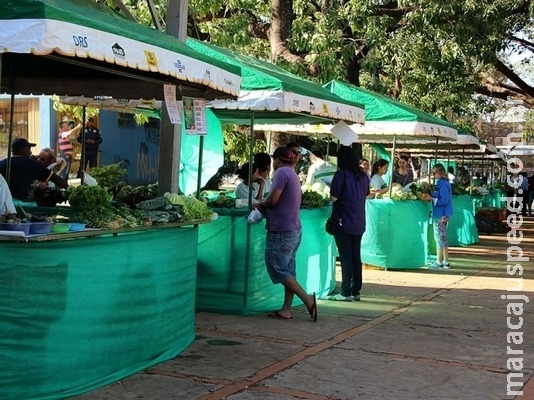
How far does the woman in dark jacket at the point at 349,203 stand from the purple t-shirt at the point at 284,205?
56.1 inches

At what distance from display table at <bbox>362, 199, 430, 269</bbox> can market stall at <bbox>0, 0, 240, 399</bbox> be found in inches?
257

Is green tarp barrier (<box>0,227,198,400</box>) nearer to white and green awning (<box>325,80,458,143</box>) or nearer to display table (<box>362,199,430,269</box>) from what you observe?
white and green awning (<box>325,80,458,143</box>)

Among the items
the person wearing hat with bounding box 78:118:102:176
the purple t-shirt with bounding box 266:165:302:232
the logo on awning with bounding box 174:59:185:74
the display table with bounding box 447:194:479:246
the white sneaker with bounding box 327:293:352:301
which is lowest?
the white sneaker with bounding box 327:293:352:301

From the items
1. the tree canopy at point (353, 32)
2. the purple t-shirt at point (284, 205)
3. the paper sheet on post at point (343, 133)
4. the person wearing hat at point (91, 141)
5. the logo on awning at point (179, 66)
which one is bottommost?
the purple t-shirt at point (284, 205)

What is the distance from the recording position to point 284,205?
27.7 feet

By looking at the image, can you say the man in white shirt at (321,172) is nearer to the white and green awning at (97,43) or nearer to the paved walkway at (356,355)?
the paved walkway at (356,355)

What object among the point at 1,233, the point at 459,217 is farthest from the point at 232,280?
the point at 459,217

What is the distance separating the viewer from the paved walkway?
609 cm

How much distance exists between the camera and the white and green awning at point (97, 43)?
464cm

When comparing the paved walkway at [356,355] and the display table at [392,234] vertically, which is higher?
the display table at [392,234]

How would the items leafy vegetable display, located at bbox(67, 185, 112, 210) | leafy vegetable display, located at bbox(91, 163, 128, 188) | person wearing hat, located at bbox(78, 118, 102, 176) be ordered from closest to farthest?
1. leafy vegetable display, located at bbox(67, 185, 112, 210)
2. leafy vegetable display, located at bbox(91, 163, 128, 188)
3. person wearing hat, located at bbox(78, 118, 102, 176)

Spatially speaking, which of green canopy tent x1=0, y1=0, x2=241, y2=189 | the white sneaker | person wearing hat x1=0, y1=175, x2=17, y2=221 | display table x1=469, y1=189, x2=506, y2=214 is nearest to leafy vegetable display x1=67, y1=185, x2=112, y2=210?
person wearing hat x1=0, y1=175, x2=17, y2=221

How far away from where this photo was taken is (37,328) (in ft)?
17.2

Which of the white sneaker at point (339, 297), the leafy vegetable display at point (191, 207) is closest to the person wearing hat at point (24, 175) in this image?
the leafy vegetable display at point (191, 207)
